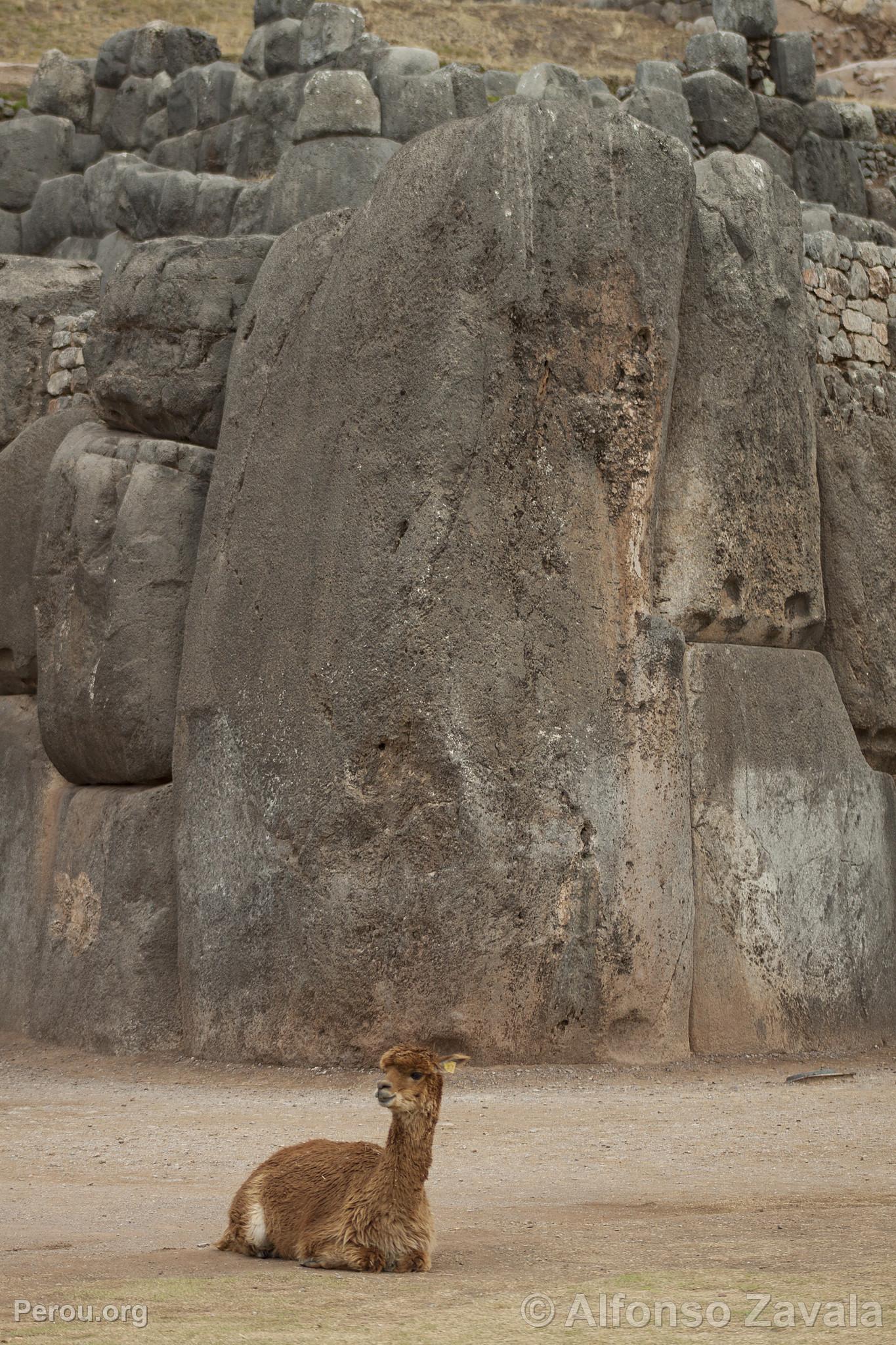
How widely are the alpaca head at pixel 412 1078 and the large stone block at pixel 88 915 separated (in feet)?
16.2

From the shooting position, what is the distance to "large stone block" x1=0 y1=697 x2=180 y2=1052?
920cm

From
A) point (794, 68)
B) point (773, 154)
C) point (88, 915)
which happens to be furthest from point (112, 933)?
point (794, 68)

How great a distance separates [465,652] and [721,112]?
811 cm

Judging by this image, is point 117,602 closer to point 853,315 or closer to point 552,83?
point 853,315

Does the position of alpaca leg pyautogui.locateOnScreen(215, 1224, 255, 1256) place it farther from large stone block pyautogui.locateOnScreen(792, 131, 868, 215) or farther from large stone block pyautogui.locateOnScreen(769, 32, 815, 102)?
large stone block pyautogui.locateOnScreen(769, 32, 815, 102)

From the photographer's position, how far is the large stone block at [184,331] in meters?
9.81

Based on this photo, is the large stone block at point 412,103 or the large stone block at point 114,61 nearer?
the large stone block at point 412,103

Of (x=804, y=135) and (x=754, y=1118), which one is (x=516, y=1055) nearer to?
(x=754, y=1118)

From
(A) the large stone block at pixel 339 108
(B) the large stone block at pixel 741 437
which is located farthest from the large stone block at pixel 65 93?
(B) the large stone block at pixel 741 437

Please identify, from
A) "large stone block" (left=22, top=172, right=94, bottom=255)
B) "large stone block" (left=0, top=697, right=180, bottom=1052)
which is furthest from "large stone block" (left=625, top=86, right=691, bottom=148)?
"large stone block" (left=0, top=697, right=180, bottom=1052)

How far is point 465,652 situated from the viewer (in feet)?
26.9

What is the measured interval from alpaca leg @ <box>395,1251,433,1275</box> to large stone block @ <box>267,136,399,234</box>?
757cm

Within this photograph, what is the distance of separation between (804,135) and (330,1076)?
384 inches

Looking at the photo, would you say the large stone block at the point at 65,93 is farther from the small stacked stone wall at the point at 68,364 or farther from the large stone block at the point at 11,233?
the small stacked stone wall at the point at 68,364
